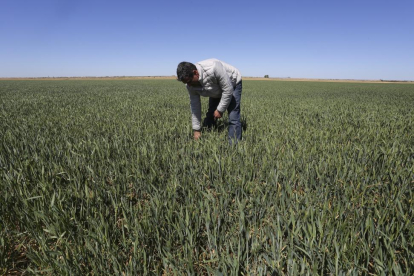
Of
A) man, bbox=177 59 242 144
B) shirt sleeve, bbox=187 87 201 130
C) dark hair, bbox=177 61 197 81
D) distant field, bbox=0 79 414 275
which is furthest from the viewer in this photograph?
shirt sleeve, bbox=187 87 201 130

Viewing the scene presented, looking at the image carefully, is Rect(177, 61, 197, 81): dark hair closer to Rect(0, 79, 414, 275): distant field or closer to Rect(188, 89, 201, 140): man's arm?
Rect(188, 89, 201, 140): man's arm

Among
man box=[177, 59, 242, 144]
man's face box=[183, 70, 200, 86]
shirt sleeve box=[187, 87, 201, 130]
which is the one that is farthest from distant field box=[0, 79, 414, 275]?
man's face box=[183, 70, 200, 86]

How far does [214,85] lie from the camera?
346 cm

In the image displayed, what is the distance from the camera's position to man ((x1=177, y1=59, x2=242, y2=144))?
3.03 metres

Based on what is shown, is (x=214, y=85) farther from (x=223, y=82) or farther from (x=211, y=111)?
(x=211, y=111)

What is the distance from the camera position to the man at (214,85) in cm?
303

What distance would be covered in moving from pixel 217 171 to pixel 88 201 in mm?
1283

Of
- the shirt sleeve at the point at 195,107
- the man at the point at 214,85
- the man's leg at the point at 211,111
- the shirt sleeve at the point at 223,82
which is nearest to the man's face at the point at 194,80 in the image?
the man at the point at 214,85

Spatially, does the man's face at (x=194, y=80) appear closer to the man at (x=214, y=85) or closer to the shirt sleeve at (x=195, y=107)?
the man at (x=214, y=85)

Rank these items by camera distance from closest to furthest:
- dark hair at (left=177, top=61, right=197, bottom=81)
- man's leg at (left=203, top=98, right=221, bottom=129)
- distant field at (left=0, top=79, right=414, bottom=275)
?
distant field at (left=0, top=79, right=414, bottom=275) < dark hair at (left=177, top=61, right=197, bottom=81) < man's leg at (left=203, top=98, right=221, bottom=129)

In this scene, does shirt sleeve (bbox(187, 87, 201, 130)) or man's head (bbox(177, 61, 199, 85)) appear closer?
man's head (bbox(177, 61, 199, 85))

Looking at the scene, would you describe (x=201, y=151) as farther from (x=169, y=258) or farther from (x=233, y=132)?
(x=169, y=258)

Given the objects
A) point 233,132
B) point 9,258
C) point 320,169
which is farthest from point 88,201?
point 233,132

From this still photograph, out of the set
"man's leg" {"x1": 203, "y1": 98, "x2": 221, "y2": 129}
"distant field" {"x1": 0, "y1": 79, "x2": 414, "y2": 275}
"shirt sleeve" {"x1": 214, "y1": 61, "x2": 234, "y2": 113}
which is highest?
"shirt sleeve" {"x1": 214, "y1": 61, "x2": 234, "y2": 113}
